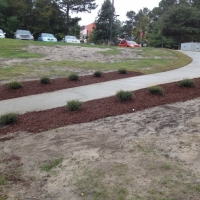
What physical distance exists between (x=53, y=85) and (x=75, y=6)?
4778cm

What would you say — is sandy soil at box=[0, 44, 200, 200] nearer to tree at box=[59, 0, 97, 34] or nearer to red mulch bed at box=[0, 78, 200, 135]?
red mulch bed at box=[0, 78, 200, 135]

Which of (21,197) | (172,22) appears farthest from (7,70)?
(172,22)

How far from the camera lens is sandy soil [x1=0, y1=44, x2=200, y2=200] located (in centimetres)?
292

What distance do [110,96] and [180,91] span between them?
6.66 ft

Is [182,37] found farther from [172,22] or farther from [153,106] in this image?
[153,106]

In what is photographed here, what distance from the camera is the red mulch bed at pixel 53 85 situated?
27.2ft

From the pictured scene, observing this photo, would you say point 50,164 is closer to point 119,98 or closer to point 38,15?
point 119,98

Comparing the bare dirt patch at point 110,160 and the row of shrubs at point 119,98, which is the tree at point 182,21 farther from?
the bare dirt patch at point 110,160

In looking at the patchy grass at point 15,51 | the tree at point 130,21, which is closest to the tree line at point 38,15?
the patchy grass at point 15,51

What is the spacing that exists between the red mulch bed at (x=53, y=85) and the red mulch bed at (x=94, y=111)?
2.31 meters

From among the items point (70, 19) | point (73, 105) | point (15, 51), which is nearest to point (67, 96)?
point (73, 105)

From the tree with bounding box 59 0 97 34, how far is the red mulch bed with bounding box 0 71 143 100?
144 feet

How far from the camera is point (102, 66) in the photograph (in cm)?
1286

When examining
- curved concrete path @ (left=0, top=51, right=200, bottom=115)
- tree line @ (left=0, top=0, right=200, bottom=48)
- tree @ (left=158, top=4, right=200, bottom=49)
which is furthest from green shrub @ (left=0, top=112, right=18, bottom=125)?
tree @ (left=158, top=4, right=200, bottom=49)
